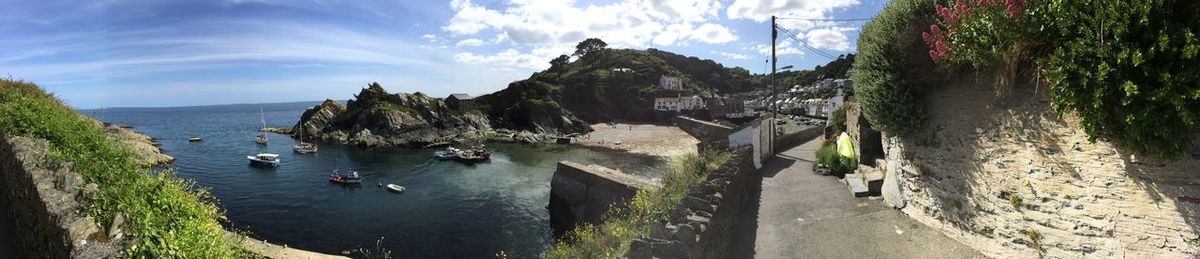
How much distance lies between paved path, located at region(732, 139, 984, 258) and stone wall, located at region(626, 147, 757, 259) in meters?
0.38

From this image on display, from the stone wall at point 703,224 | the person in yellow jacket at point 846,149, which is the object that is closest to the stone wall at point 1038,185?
the stone wall at point 703,224

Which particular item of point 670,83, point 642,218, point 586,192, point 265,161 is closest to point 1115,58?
point 642,218

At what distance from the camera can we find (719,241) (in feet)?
27.4

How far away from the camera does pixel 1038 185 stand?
21.7 ft

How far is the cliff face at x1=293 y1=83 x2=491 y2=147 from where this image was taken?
58938 millimetres

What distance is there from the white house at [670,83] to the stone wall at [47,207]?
97.3 meters

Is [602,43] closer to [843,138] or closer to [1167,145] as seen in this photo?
[843,138]

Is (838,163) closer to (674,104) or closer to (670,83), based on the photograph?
(674,104)

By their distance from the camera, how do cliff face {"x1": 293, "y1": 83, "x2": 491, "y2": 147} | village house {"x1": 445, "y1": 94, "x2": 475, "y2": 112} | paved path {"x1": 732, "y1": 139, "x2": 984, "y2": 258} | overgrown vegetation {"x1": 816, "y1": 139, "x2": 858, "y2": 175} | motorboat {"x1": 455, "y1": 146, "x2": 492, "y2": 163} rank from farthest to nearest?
1. village house {"x1": 445, "y1": 94, "x2": 475, "y2": 112}
2. cliff face {"x1": 293, "y1": 83, "x2": 491, "y2": 147}
3. motorboat {"x1": 455, "y1": 146, "x2": 492, "y2": 163}
4. overgrown vegetation {"x1": 816, "y1": 139, "x2": 858, "y2": 175}
5. paved path {"x1": 732, "y1": 139, "x2": 984, "y2": 258}

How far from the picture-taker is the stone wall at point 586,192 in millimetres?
19969

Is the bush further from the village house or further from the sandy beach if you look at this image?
the village house

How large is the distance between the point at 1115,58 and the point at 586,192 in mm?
19002

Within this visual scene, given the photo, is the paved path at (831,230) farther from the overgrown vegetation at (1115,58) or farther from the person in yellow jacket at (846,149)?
the overgrown vegetation at (1115,58)

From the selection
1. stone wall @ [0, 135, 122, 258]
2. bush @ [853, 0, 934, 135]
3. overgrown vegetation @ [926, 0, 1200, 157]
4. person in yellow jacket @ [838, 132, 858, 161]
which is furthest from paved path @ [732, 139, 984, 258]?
stone wall @ [0, 135, 122, 258]
